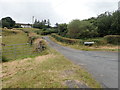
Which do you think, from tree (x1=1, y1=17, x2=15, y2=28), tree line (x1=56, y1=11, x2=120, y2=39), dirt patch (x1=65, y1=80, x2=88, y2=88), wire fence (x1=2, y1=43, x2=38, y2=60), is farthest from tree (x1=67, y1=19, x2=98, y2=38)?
tree (x1=1, y1=17, x2=15, y2=28)

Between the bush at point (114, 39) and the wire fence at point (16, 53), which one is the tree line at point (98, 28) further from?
the wire fence at point (16, 53)

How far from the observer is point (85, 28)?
794 inches

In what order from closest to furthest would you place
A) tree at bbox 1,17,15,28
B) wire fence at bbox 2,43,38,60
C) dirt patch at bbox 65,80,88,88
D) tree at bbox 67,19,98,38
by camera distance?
1. dirt patch at bbox 65,80,88,88
2. wire fence at bbox 2,43,38,60
3. tree at bbox 67,19,98,38
4. tree at bbox 1,17,15,28

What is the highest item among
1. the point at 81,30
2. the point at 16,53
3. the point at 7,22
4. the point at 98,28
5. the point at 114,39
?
the point at 7,22

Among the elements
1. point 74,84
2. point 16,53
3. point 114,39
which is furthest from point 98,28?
point 74,84

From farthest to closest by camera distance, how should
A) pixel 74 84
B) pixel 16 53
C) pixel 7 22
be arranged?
pixel 7 22 < pixel 16 53 < pixel 74 84

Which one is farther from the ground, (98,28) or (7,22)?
(7,22)

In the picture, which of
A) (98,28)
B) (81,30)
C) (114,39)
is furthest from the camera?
(81,30)

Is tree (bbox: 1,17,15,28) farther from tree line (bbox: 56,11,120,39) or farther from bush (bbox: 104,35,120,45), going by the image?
bush (bbox: 104,35,120,45)

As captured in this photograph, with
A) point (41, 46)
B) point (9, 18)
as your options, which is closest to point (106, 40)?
point (41, 46)

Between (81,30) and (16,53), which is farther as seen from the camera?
(81,30)

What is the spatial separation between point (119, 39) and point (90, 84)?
43.6ft

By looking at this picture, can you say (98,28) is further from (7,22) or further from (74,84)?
(7,22)

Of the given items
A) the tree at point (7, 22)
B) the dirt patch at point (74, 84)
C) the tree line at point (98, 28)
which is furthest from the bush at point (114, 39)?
the tree at point (7, 22)
